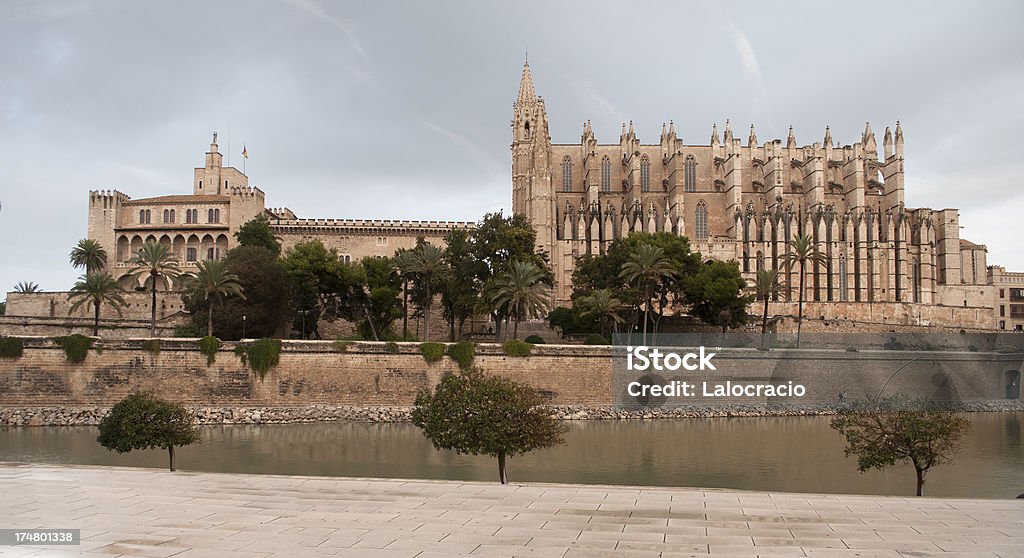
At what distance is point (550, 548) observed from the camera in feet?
29.0

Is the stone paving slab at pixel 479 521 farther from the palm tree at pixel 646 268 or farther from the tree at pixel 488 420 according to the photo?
the palm tree at pixel 646 268

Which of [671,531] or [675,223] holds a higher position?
[675,223]

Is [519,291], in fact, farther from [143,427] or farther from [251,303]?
[143,427]

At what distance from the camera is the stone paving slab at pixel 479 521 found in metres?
8.77

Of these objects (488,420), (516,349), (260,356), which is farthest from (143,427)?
(516,349)

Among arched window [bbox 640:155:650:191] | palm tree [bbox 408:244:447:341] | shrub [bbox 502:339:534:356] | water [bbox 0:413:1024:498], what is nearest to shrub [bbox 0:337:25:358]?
water [bbox 0:413:1024:498]

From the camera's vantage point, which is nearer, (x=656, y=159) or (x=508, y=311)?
(x=508, y=311)

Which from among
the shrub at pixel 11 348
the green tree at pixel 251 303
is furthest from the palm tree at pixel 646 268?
the shrub at pixel 11 348

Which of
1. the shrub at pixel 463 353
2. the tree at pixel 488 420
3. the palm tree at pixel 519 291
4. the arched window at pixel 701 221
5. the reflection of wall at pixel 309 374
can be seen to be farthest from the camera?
the arched window at pixel 701 221

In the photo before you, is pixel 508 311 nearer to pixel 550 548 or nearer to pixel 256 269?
pixel 256 269

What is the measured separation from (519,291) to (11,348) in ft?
67.8

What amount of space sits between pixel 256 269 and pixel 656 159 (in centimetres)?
3509

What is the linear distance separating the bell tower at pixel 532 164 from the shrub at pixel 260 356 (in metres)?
22.9

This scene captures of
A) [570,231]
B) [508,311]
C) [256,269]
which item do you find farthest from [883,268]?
[256,269]
